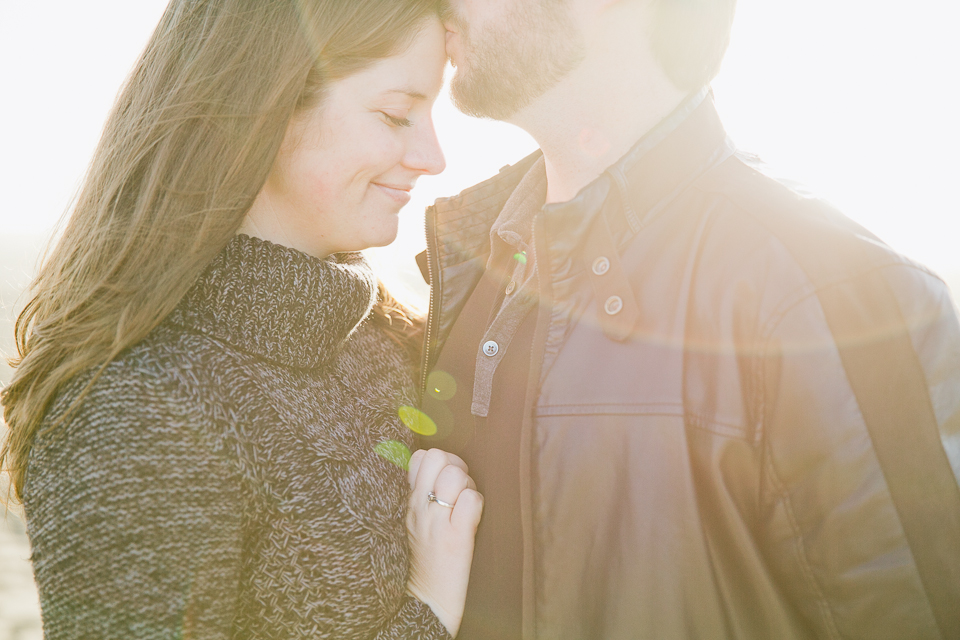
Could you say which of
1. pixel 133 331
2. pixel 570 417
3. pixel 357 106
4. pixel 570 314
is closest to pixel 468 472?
pixel 570 417

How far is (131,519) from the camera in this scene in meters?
1.30

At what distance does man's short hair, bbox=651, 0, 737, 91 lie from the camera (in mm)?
1833

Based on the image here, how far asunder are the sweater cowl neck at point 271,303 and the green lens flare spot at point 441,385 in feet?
1.29

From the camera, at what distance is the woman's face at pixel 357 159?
1.76 m

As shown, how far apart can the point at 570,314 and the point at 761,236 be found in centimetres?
50

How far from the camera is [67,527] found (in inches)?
50.6

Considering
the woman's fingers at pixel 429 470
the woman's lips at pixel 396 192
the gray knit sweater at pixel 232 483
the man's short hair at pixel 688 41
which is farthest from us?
the woman's lips at pixel 396 192

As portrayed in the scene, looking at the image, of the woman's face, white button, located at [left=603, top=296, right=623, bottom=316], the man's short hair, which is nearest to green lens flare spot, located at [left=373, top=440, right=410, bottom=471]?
the woman's face

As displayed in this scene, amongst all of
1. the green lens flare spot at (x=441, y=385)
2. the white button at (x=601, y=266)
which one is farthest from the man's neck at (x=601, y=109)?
the green lens flare spot at (x=441, y=385)

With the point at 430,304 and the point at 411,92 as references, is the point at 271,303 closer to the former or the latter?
the point at 430,304

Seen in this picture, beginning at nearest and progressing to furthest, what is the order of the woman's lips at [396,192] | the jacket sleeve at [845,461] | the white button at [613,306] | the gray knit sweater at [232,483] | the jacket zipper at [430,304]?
the jacket sleeve at [845,461] → the gray knit sweater at [232,483] → the white button at [613,306] → the woman's lips at [396,192] → the jacket zipper at [430,304]

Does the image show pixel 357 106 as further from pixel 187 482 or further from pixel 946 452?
pixel 946 452

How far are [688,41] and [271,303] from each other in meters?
1.51

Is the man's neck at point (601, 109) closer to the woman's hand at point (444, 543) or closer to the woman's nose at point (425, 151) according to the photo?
the woman's nose at point (425, 151)
